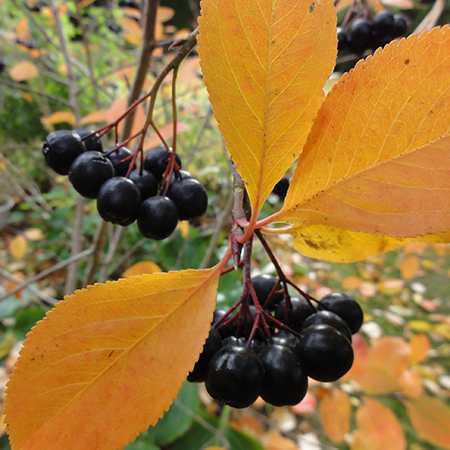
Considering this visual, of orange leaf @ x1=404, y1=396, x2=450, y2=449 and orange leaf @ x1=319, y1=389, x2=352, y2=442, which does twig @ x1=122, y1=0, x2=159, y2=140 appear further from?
orange leaf @ x1=404, y1=396, x2=450, y2=449

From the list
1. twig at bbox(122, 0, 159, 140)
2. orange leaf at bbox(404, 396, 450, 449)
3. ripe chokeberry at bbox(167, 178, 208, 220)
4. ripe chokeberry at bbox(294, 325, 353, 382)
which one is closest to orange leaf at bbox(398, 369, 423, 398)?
orange leaf at bbox(404, 396, 450, 449)

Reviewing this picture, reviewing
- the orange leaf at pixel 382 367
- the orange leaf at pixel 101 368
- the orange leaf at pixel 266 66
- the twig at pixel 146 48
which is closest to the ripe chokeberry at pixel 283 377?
the orange leaf at pixel 101 368

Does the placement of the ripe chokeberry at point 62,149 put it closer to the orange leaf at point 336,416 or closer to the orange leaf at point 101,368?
the orange leaf at point 101,368

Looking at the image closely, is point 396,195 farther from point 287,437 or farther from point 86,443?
point 287,437

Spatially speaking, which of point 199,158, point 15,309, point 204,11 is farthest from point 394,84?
point 199,158

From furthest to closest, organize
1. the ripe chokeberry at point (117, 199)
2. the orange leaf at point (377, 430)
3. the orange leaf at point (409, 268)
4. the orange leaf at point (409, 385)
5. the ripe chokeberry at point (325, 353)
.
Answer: the orange leaf at point (409, 268), the orange leaf at point (409, 385), the orange leaf at point (377, 430), the ripe chokeberry at point (117, 199), the ripe chokeberry at point (325, 353)

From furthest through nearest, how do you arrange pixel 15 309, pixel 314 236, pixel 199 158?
pixel 199 158, pixel 15 309, pixel 314 236

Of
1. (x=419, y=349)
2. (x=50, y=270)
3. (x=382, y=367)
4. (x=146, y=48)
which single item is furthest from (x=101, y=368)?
(x=419, y=349)

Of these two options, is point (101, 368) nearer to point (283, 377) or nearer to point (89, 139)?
point (283, 377)
